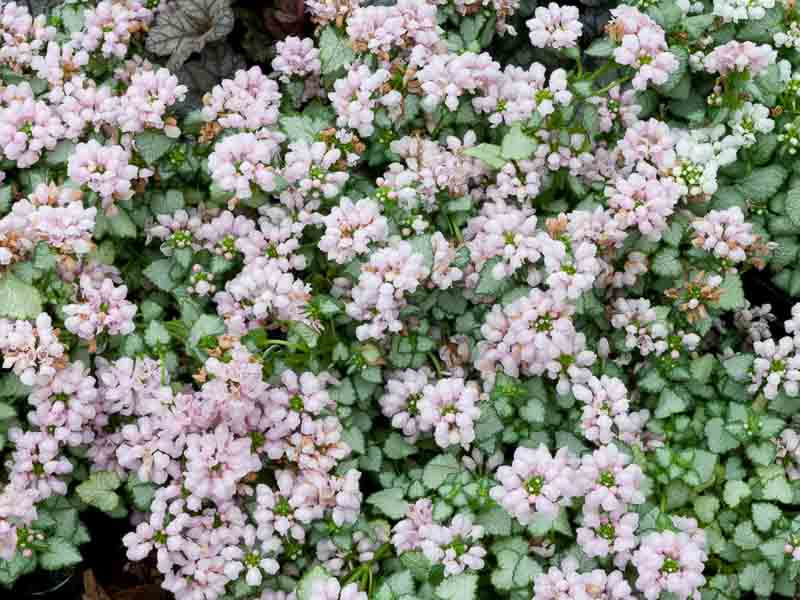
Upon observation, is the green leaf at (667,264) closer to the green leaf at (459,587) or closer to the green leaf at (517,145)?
the green leaf at (517,145)

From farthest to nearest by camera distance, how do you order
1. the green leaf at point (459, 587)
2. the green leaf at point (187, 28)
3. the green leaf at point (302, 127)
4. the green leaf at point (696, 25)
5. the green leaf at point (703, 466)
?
the green leaf at point (187, 28), the green leaf at point (696, 25), the green leaf at point (302, 127), the green leaf at point (703, 466), the green leaf at point (459, 587)

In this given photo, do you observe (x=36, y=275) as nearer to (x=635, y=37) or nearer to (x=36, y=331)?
(x=36, y=331)

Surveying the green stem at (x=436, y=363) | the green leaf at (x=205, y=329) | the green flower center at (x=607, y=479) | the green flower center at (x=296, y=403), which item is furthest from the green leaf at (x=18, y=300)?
the green flower center at (x=607, y=479)

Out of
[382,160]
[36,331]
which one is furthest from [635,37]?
[36,331]

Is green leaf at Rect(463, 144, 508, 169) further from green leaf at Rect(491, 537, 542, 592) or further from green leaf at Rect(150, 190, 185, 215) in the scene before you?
green leaf at Rect(491, 537, 542, 592)

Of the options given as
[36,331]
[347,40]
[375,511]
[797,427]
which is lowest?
[375,511]

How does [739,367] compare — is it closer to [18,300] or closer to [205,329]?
[205,329]
